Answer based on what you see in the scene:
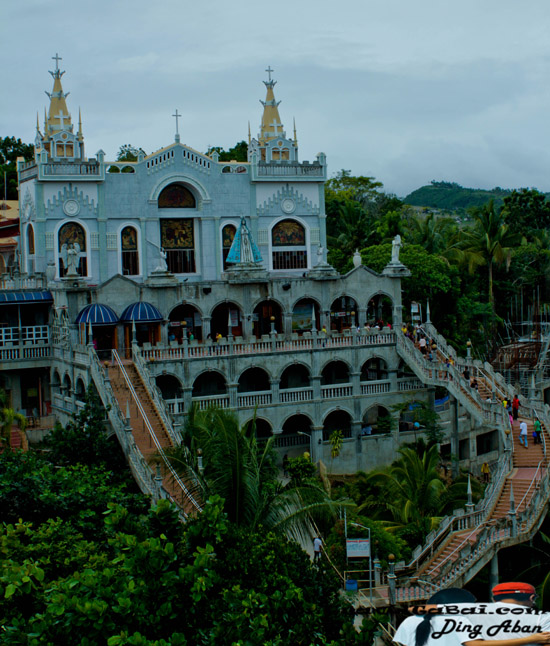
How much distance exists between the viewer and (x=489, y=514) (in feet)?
118

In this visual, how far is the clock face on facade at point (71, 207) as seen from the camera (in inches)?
2100

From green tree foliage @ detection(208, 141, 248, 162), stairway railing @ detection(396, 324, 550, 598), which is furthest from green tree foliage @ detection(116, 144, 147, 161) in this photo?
stairway railing @ detection(396, 324, 550, 598)

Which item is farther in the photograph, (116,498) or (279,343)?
(279,343)

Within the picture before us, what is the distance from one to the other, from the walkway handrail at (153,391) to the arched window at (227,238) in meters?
12.7

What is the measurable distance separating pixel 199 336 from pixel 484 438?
16.9 metres

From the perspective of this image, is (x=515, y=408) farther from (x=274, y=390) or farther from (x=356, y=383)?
(x=274, y=390)

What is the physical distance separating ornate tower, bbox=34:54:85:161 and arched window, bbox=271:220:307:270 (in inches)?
496

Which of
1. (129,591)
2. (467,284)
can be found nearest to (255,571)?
(129,591)

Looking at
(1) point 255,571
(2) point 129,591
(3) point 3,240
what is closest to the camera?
(2) point 129,591

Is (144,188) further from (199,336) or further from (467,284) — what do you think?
(467,284)

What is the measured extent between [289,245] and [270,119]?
8424 millimetres

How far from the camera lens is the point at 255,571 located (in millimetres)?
20688

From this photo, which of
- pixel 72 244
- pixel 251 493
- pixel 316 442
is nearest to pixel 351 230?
pixel 72 244

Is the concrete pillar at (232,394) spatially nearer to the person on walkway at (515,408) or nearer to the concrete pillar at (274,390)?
the concrete pillar at (274,390)
